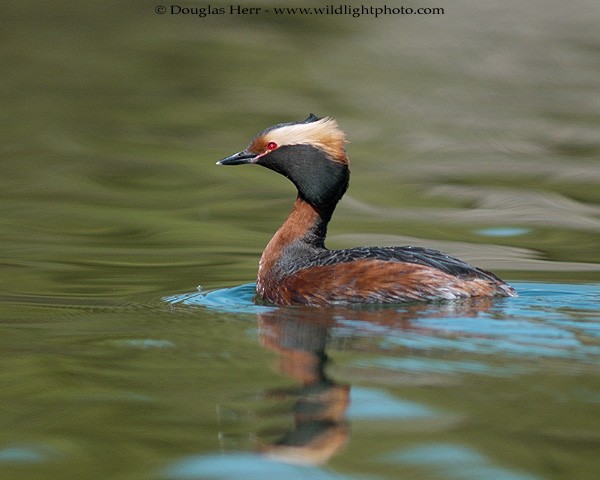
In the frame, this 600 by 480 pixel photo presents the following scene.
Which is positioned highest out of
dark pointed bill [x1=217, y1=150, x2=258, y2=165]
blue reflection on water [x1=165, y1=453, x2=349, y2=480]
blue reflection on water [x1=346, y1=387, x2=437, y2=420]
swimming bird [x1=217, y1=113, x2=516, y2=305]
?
dark pointed bill [x1=217, y1=150, x2=258, y2=165]

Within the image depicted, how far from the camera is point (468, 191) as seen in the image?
544 inches

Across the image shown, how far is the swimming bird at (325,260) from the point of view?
830 centimetres

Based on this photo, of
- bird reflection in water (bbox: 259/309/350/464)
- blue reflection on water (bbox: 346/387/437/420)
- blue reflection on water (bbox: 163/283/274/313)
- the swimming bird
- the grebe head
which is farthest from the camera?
the grebe head

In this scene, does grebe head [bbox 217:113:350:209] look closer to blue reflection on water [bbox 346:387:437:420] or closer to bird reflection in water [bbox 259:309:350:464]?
bird reflection in water [bbox 259:309:350:464]

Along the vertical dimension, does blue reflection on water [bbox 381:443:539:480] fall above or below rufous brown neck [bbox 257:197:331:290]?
below

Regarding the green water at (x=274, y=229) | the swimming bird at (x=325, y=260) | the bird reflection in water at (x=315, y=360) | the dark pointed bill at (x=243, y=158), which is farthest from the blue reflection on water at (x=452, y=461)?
the dark pointed bill at (x=243, y=158)

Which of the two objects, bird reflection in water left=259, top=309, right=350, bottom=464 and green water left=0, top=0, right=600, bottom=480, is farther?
green water left=0, top=0, right=600, bottom=480

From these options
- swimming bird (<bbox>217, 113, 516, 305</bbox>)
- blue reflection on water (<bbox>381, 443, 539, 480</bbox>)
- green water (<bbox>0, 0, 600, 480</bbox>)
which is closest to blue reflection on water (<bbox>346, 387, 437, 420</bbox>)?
green water (<bbox>0, 0, 600, 480</bbox>)

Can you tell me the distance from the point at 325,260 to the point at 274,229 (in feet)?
11.2

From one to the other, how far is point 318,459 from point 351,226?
7185 millimetres

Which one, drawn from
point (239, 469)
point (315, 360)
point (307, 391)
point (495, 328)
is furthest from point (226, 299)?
point (239, 469)

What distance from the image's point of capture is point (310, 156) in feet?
29.9

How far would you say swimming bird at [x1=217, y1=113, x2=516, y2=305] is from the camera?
8305mm

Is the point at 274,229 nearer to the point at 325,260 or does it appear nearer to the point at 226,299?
the point at 226,299
